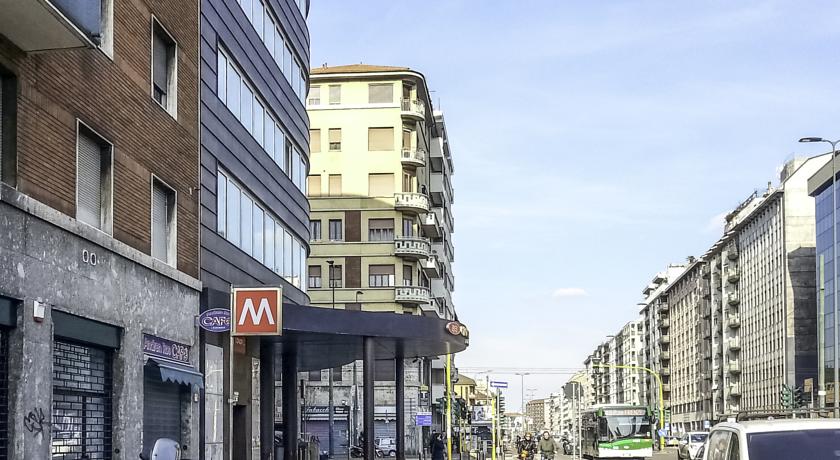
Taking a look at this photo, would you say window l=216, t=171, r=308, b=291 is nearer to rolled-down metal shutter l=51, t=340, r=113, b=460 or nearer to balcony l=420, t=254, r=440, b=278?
rolled-down metal shutter l=51, t=340, r=113, b=460

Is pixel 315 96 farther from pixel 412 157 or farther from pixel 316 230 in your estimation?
pixel 316 230

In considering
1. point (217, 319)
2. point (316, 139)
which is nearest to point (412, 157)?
point (316, 139)

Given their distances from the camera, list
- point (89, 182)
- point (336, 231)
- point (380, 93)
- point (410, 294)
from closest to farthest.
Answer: point (89, 182), point (410, 294), point (336, 231), point (380, 93)

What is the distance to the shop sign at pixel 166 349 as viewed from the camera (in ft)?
65.5

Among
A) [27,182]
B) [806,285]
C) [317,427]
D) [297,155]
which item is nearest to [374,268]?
[317,427]

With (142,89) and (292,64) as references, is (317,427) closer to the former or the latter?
(292,64)

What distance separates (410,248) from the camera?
7538 cm

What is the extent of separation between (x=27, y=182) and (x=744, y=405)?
11579 cm

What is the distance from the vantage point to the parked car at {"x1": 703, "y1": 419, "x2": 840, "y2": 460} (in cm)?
1124

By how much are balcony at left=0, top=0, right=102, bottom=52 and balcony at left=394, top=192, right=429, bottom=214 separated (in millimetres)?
60682

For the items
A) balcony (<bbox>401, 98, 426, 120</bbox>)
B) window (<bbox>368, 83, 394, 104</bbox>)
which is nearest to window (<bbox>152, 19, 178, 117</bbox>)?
balcony (<bbox>401, 98, 426, 120</bbox>)

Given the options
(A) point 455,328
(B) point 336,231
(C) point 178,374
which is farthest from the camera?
(B) point 336,231

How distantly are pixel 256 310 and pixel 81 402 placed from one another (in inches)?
123

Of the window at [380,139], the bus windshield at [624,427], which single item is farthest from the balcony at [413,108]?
the bus windshield at [624,427]
